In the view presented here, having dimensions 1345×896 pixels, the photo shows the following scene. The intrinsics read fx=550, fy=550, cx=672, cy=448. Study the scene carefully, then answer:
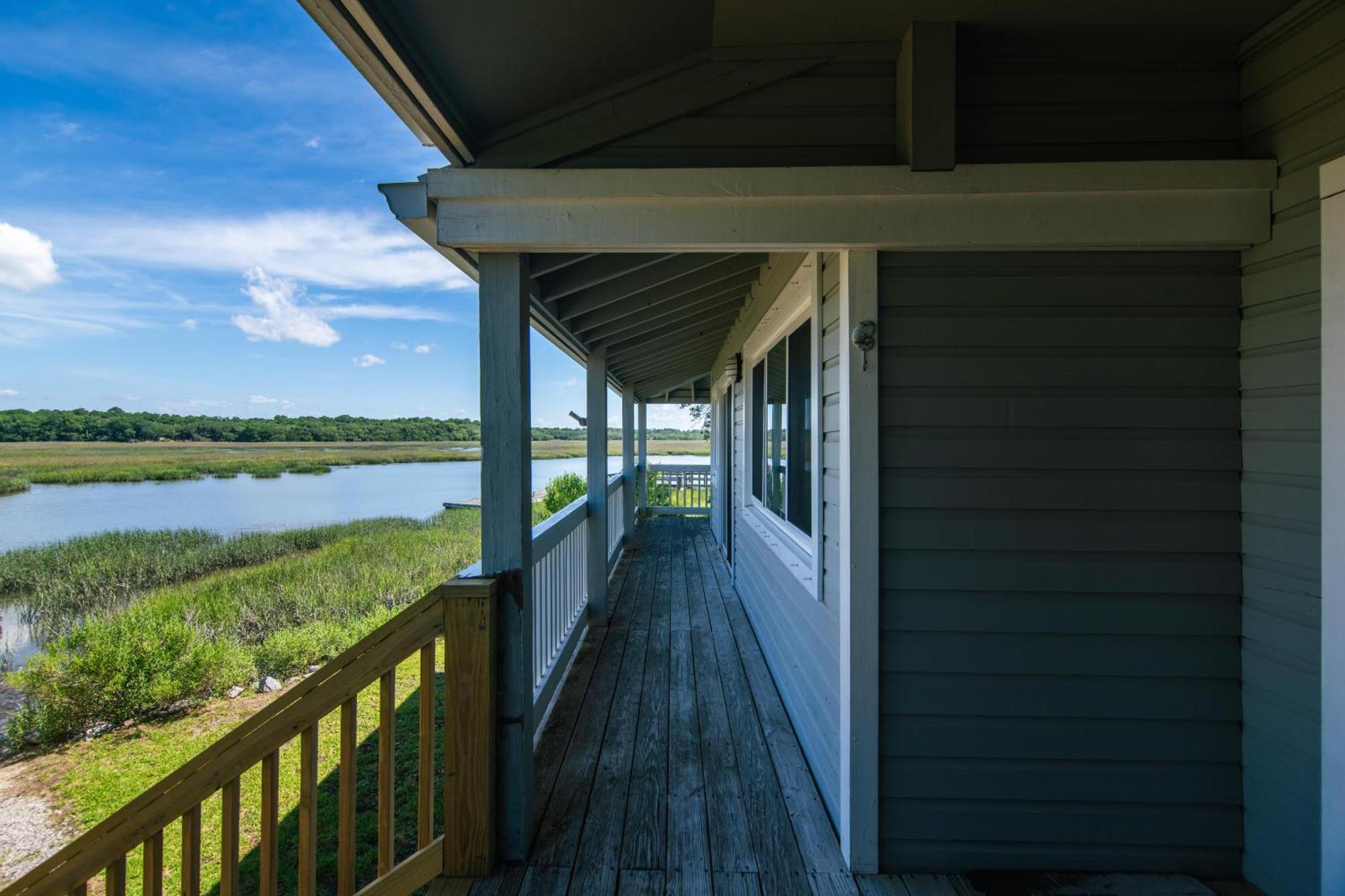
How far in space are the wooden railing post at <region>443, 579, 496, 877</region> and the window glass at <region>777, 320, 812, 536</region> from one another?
4.94ft

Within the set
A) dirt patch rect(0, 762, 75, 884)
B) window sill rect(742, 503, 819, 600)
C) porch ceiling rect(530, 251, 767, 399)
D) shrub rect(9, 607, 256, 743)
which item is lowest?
dirt patch rect(0, 762, 75, 884)

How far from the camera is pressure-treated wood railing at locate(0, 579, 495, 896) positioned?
51.9 inches

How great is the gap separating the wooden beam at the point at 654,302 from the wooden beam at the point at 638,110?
151cm

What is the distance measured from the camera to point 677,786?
7.40 feet

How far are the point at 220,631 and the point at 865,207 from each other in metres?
7.97

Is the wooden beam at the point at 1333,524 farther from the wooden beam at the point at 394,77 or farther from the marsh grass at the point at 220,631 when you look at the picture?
the marsh grass at the point at 220,631

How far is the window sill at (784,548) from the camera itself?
2439 millimetres

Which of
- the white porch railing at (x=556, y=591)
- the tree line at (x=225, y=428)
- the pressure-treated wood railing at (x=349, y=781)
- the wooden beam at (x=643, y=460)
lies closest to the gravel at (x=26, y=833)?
the pressure-treated wood railing at (x=349, y=781)

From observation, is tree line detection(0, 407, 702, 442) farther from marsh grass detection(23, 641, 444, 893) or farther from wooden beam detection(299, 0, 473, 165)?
marsh grass detection(23, 641, 444, 893)

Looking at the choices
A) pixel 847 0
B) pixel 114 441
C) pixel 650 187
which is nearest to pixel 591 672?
pixel 650 187

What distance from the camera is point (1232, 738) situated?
5.73ft

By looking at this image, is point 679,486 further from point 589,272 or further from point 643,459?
point 589,272

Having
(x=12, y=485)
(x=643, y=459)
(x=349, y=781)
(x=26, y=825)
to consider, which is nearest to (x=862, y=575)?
(x=349, y=781)

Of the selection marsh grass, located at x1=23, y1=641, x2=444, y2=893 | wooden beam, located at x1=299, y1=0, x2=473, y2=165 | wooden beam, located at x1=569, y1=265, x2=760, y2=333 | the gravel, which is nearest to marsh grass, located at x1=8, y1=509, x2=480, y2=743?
marsh grass, located at x1=23, y1=641, x2=444, y2=893
